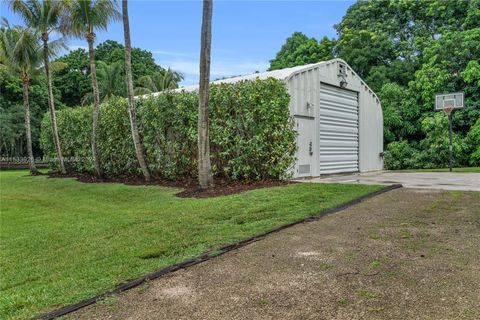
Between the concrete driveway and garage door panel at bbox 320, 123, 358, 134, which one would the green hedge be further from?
garage door panel at bbox 320, 123, 358, 134

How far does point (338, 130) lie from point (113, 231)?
8.37m

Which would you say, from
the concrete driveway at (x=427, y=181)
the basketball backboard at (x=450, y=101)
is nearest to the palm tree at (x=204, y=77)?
the concrete driveway at (x=427, y=181)

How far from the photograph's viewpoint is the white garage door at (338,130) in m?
11.2

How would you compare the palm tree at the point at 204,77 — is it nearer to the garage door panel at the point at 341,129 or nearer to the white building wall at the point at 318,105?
the white building wall at the point at 318,105

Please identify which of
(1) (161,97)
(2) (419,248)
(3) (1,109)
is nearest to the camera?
(2) (419,248)

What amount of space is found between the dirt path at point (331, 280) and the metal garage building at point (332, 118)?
565cm

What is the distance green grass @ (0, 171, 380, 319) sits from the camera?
3246mm

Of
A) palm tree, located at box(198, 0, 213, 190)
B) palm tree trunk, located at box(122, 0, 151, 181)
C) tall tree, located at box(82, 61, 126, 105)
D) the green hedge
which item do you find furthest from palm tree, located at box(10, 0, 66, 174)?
tall tree, located at box(82, 61, 126, 105)

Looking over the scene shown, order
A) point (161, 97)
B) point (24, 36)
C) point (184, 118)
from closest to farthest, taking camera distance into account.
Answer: point (184, 118)
point (161, 97)
point (24, 36)

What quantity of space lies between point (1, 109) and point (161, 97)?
71.6 ft

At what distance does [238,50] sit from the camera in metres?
11.9

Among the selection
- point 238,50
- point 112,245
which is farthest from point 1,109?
point 112,245

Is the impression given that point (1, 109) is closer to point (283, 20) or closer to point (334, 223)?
point (283, 20)

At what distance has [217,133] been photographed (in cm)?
964
